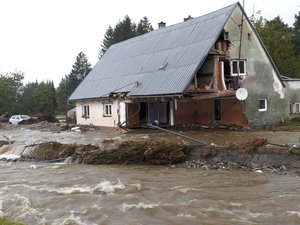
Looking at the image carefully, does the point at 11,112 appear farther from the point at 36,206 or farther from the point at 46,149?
the point at 36,206

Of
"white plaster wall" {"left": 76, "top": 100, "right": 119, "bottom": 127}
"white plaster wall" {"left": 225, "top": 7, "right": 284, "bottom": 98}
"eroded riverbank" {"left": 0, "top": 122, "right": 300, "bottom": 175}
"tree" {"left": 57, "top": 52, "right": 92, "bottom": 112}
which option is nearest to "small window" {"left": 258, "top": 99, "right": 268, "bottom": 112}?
"white plaster wall" {"left": 225, "top": 7, "right": 284, "bottom": 98}

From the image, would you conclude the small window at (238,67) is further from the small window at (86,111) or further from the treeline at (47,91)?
the treeline at (47,91)

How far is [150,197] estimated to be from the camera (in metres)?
11.6

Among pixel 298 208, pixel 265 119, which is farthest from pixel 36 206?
pixel 265 119

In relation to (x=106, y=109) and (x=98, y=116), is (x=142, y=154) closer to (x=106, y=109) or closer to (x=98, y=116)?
(x=106, y=109)

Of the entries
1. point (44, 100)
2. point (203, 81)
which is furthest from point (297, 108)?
point (44, 100)

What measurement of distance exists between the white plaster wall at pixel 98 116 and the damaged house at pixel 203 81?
74mm

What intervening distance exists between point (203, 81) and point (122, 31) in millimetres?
47573

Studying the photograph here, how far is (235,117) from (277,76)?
4239mm

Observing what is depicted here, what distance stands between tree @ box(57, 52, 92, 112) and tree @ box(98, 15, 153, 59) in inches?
361

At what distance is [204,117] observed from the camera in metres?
28.5

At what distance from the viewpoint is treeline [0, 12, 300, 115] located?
47188 millimetres

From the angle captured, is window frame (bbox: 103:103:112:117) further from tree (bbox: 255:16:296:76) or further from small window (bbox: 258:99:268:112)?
tree (bbox: 255:16:296:76)

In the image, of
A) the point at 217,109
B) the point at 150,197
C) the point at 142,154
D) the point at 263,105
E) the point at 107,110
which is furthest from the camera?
the point at 107,110
